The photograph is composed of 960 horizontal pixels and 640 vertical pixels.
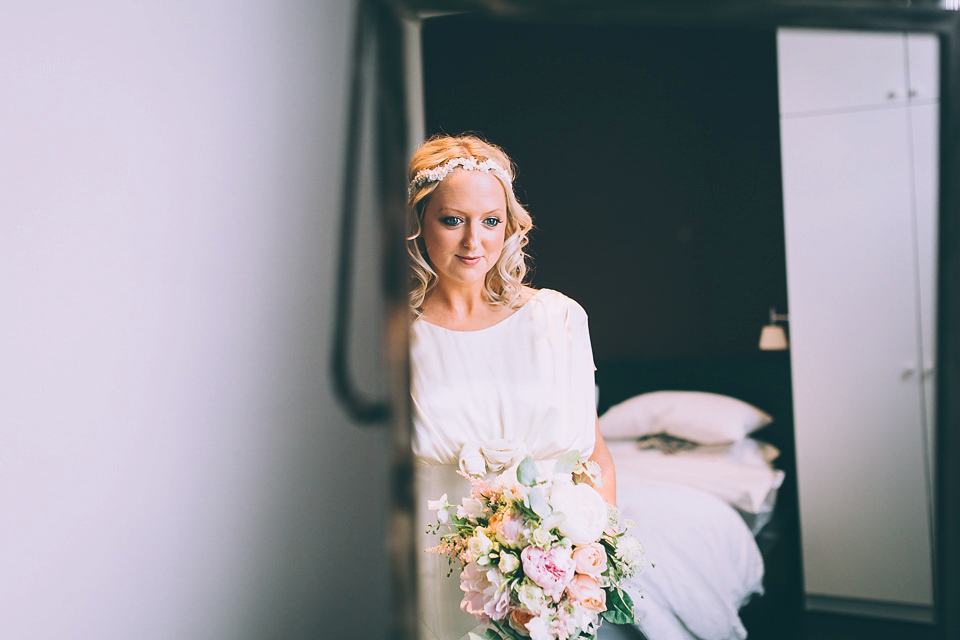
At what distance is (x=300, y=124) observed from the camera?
5.60 feet

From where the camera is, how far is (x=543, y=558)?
2.70ft

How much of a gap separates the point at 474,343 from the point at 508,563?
13.4 inches

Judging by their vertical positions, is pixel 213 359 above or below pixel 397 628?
above

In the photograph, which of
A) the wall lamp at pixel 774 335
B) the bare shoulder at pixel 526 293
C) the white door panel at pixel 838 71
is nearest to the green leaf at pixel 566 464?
the bare shoulder at pixel 526 293

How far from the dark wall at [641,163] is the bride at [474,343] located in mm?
43

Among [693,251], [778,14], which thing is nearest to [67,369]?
[693,251]

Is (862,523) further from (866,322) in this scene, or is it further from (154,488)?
(154,488)

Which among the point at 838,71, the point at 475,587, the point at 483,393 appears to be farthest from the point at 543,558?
the point at 838,71

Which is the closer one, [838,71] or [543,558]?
[543,558]

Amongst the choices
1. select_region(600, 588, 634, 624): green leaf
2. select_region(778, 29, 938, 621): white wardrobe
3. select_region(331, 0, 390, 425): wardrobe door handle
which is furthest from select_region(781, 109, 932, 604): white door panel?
select_region(331, 0, 390, 425): wardrobe door handle

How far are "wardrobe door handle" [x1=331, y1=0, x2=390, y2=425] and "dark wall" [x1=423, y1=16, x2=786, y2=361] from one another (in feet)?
0.87

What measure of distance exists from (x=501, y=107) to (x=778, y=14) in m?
0.42

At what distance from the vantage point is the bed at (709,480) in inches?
39.4

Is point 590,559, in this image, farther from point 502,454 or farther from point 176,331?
point 176,331
